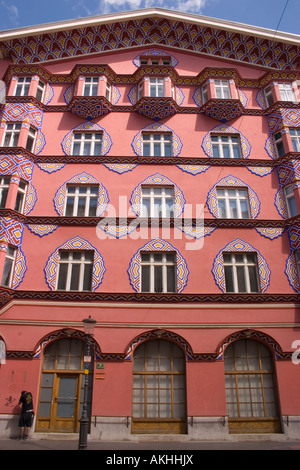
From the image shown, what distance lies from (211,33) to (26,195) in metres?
16.5

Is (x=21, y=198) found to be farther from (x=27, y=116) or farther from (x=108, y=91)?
(x=108, y=91)

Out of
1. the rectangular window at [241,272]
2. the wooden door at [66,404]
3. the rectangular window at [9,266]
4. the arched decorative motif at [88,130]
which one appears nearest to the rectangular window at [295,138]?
the rectangular window at [241,272]

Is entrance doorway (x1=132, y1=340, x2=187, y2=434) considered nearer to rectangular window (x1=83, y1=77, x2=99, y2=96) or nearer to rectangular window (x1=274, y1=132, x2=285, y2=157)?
rectangular window (x1=274, y1=132, x2=285, y2=157)

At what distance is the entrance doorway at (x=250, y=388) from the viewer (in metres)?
16.0

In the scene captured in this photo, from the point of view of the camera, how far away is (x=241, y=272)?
1841 centimetres

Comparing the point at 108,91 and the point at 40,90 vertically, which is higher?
the point at 108,91

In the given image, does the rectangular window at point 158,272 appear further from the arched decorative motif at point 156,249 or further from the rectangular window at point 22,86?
the rectangular window at point 22,86

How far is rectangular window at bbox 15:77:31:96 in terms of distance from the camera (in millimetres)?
22103

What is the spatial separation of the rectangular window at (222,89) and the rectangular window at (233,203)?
6.38 meters

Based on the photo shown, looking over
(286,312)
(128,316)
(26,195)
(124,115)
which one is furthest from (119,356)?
(124,115)

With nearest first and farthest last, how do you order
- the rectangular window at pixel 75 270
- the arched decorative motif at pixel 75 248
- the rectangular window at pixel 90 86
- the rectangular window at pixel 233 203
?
the arched decorative motif at pixel 75 248
the rectangular window at pixel 75 270
the rectangular window at pixel 233 203
the rectangular window at pixel 90 86

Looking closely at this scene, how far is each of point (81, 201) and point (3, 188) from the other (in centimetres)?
403

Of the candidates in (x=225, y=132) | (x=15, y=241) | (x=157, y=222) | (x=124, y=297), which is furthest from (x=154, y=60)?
(x=124, y=297)

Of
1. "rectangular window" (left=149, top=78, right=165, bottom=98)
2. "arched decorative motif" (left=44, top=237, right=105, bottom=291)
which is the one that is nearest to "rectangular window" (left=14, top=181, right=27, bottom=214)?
"arched decorative motif" (left=44, top=237, right=105, bottom=291)
